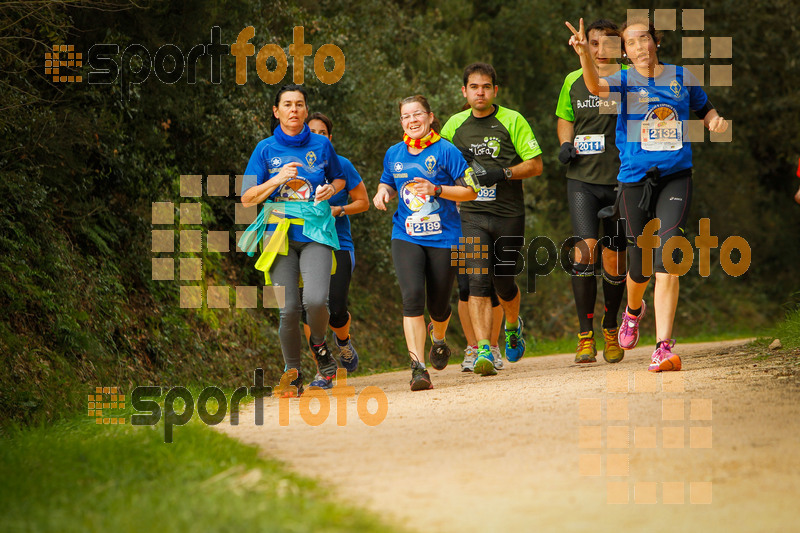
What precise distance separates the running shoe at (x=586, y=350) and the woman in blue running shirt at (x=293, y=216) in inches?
104

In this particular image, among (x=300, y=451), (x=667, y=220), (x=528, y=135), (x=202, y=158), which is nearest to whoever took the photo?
(x=300, y=451)

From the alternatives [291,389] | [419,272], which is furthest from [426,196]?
[291,389]

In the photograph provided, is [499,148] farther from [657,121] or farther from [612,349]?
[612,349]

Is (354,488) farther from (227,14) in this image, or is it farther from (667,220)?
(227,14)

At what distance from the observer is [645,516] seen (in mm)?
3760

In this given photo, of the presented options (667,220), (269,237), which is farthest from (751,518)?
(269,237)

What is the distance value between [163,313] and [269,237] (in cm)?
473

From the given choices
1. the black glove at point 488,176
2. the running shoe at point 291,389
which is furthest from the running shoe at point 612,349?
the running shoe at point 291,389

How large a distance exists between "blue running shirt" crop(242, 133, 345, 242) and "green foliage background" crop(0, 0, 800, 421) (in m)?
2.25

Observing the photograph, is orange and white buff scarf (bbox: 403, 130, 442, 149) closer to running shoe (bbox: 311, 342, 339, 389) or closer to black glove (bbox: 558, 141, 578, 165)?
black glove (bbox: 558, 141, 578, 165)

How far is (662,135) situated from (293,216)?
9.93 feet

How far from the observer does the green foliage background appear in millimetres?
9297

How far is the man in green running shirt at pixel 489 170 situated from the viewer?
890cm

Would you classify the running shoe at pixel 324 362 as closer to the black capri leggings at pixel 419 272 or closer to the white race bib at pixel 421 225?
the black capri leggings at pixel 419 272
